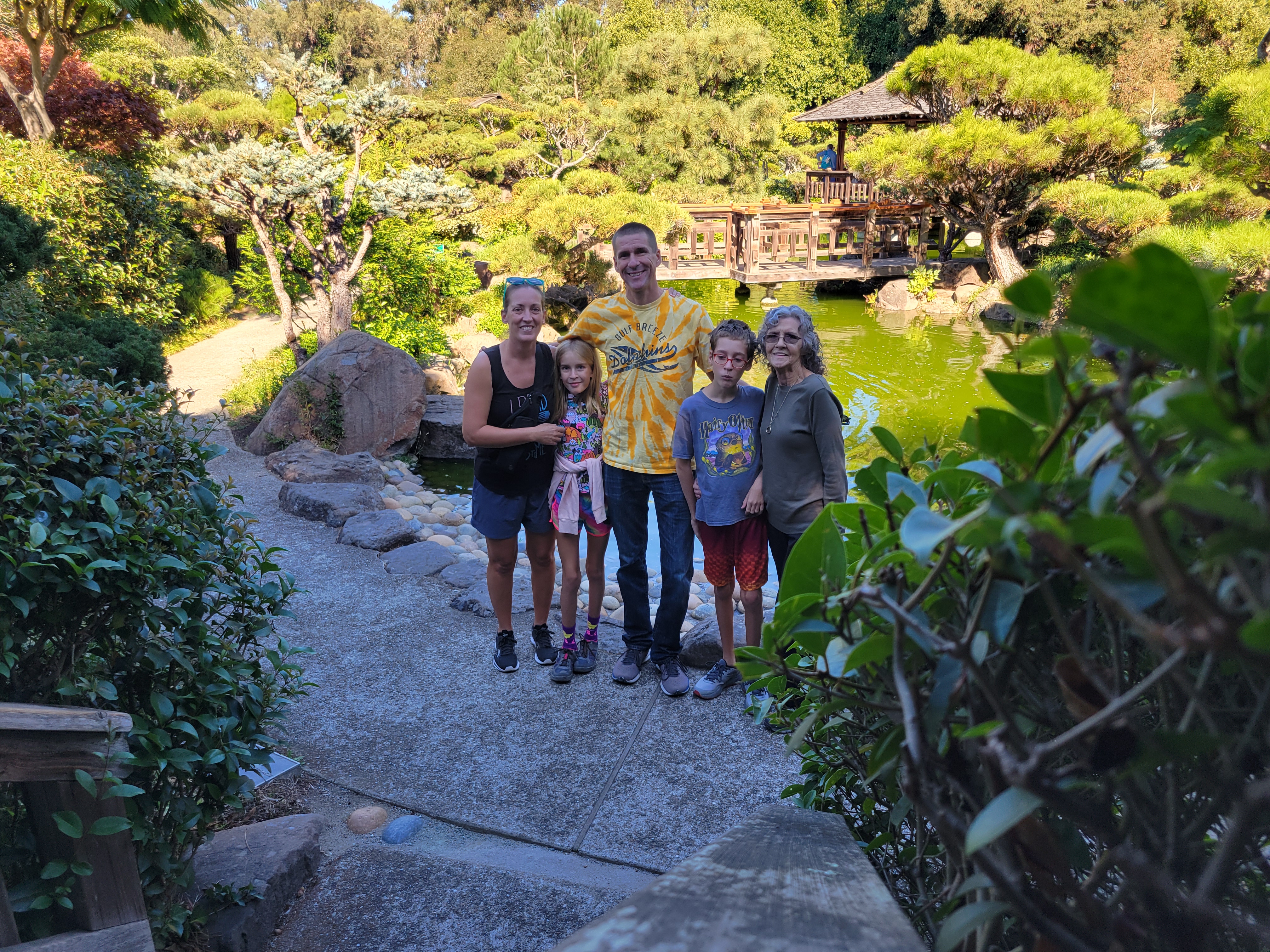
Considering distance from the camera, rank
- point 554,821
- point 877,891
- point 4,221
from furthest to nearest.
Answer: point 4,221, point 554,821, point 877,891

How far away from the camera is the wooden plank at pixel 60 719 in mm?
1134

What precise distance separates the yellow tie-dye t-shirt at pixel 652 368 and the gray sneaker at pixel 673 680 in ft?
2.24

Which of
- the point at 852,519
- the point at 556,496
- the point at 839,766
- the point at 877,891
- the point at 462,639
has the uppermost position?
the point at 852,519

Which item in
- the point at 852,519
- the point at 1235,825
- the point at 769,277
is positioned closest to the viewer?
the point at 1235,825

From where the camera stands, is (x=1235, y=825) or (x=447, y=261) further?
(x=447, y=261)

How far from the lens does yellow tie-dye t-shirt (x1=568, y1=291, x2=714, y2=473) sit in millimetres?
2795

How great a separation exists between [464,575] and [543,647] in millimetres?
1062

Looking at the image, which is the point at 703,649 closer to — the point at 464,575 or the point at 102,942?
the point at 464,575

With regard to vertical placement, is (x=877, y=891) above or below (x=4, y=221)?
below

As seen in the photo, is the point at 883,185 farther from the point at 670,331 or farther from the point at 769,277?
the point at 670,331

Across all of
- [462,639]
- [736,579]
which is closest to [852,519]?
[736,579]

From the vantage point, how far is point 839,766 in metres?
1.12

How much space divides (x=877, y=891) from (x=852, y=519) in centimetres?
35

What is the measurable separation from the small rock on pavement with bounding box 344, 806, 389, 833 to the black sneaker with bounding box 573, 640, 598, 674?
90 cm
